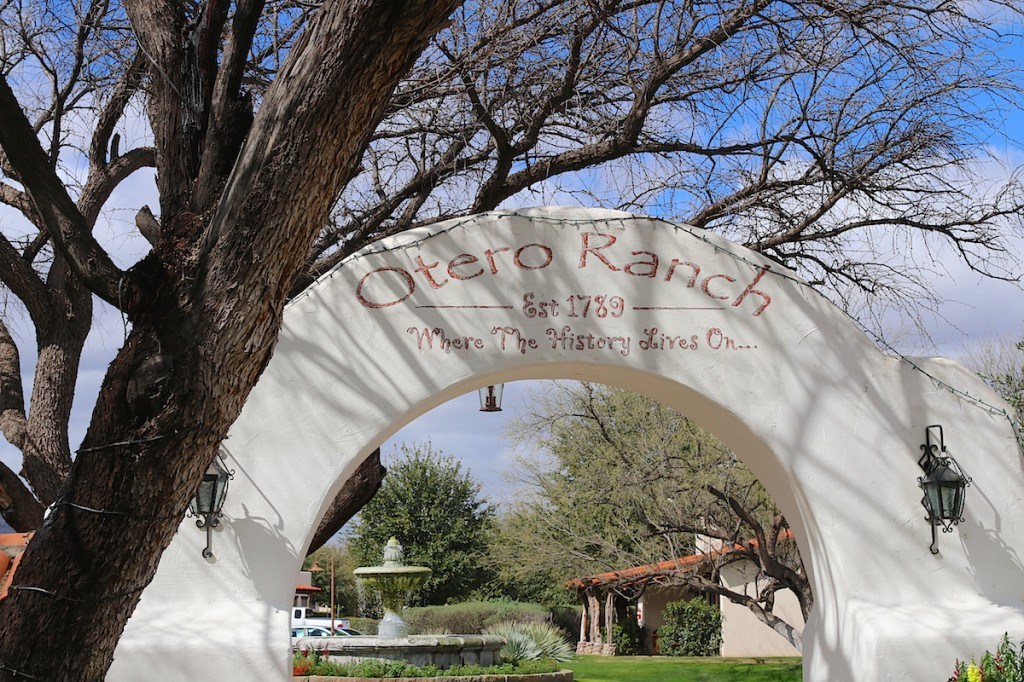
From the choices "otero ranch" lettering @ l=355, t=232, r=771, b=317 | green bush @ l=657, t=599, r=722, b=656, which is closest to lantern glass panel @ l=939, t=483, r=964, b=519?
"otero ranch" lettering @ l=355, t=232, r=771, b=317

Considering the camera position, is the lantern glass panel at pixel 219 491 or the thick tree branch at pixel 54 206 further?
the lantern glass panel at pixel 219 491

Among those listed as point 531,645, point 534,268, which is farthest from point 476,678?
point 534,268

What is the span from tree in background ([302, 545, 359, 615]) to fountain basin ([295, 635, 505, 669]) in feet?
107

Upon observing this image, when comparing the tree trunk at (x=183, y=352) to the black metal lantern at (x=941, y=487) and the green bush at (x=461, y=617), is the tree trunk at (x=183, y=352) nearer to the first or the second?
the black metal lantern at (x=941, y=487)

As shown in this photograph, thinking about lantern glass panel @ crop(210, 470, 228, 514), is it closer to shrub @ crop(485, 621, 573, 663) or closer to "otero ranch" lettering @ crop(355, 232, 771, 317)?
"otero ranch" lettering @ crop(355, 232, 771, 317)

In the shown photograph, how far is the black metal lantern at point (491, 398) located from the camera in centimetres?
921

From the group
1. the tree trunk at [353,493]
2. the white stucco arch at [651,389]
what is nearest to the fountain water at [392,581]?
the tree trunk at [353,493]

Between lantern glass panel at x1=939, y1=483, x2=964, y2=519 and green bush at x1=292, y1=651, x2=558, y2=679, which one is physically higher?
lantern glass panel at x1=939, y1=483, x2=964, y2=519

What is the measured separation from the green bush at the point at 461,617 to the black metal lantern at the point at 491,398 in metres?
16.3

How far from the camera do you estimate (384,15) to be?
304cm

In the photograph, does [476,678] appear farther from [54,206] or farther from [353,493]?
[54,206]

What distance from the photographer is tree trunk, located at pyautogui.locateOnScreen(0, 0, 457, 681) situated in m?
2.96

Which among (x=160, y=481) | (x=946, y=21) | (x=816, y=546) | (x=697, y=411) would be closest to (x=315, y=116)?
(x=160, y=481)

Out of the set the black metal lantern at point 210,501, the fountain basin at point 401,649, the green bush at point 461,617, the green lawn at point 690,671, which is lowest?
the green lawn at point 690,671
